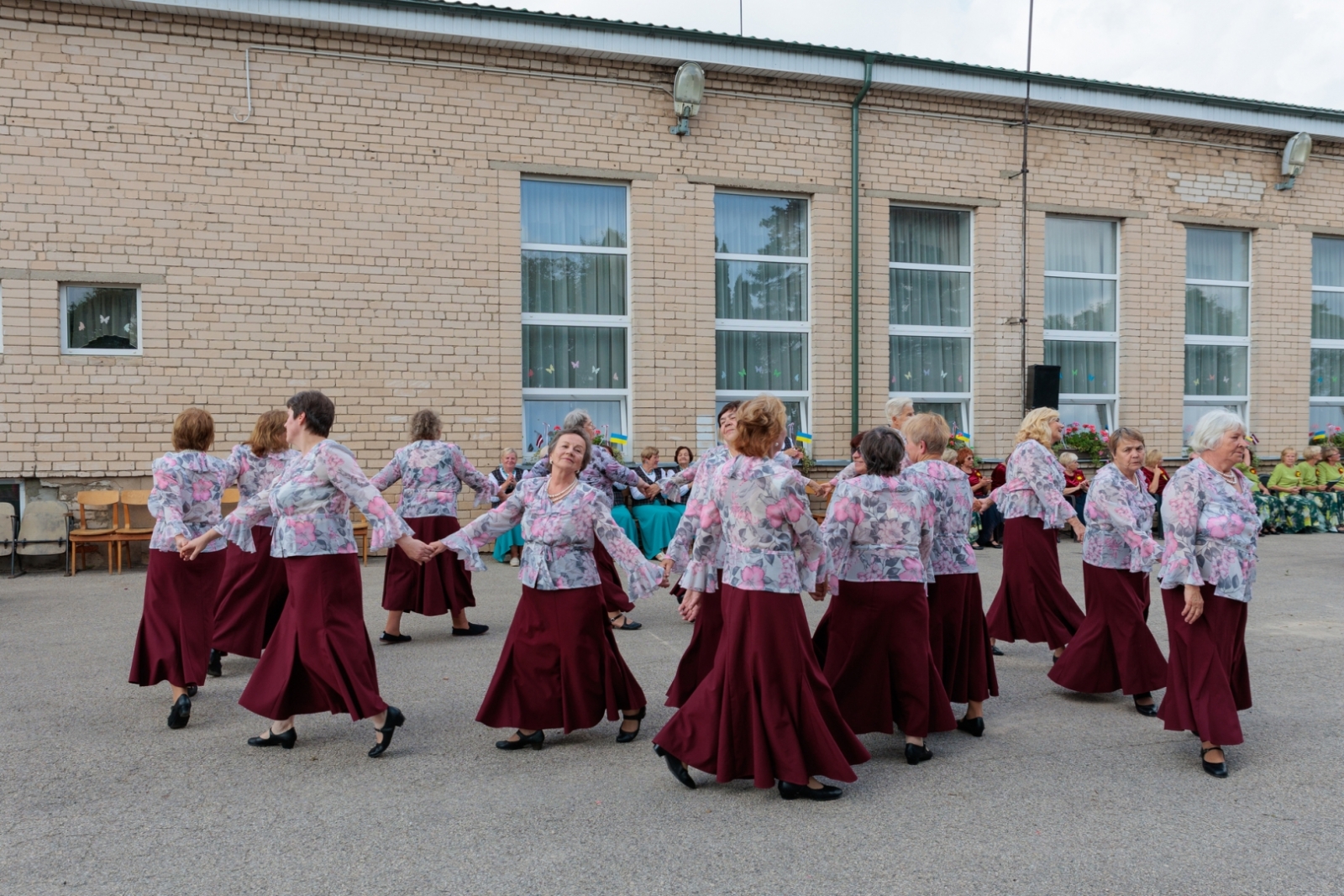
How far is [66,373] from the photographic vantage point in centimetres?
1105

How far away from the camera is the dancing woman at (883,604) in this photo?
4906 mm

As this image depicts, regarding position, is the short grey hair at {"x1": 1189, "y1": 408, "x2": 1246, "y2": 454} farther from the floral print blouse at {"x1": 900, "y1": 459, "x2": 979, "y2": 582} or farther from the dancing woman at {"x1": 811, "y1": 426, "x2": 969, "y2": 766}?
the dancing woman at {"x1": 811, "y1": 426, "x2": 969, "y2": 766}

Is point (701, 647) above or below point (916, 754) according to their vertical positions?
Result: above

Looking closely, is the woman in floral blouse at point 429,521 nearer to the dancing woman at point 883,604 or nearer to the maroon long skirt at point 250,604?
the maroon long skirt at point 250,604

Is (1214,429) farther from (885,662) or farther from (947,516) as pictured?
(885,662)

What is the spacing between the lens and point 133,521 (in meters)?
11.3

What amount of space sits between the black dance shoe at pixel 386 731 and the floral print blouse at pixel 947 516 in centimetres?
275

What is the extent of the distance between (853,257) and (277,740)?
35.0ft

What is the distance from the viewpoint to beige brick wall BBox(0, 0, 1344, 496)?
36.2 feet

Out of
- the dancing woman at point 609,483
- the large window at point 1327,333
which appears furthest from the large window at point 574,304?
the large window at point 1327,333

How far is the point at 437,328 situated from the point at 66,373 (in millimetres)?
3942

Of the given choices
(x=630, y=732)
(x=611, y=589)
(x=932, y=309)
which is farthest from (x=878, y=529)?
(x=932, y=309)

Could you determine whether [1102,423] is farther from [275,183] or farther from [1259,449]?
[275,183]

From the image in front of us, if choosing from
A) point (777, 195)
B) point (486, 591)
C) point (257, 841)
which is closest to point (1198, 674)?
point (257, 841)
